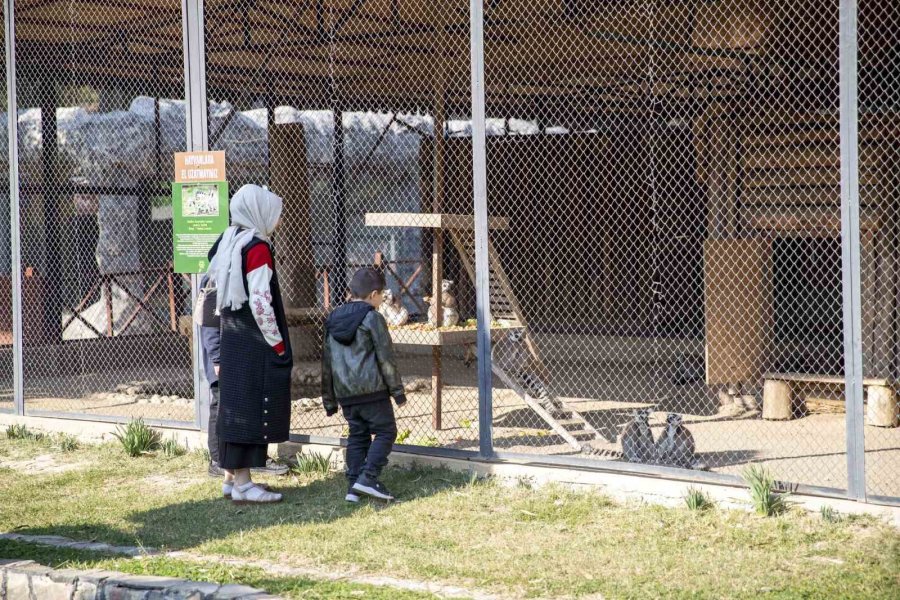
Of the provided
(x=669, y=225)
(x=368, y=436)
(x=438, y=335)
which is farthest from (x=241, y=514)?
(x=669, y=225)

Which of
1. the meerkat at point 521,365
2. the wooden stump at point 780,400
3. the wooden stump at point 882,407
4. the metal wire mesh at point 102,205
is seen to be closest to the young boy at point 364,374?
the meerkat at point 521,365

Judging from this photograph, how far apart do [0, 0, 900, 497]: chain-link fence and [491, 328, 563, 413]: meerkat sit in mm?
19

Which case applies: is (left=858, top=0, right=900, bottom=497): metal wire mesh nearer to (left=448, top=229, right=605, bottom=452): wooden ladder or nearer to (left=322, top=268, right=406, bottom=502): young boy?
(left=448, top=229, right=605, bottom=452): wooden ladder

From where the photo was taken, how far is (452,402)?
9.84m

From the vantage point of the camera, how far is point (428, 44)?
33.7 feet

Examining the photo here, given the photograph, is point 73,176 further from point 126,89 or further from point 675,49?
point 675,49

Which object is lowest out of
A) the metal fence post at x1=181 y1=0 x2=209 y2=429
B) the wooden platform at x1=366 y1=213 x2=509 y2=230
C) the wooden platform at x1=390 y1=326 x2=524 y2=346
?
the wooden platform at x1=390 y1=326 x2=524 y2=346

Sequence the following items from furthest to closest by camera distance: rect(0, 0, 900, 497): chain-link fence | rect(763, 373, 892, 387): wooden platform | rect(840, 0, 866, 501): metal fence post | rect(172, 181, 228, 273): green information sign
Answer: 1. rect(763, 373, 892, 387): wooden platform
2. rect(0, 0, 900, 497): chain-link fence
3. rect(172, 181, 228, 273): green information sign
4. rect(840, 0, 866, 501): metal fence post

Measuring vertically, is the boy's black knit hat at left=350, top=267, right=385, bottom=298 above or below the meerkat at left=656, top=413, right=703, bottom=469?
above

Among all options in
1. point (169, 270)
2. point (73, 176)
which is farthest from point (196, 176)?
point (73, 176)

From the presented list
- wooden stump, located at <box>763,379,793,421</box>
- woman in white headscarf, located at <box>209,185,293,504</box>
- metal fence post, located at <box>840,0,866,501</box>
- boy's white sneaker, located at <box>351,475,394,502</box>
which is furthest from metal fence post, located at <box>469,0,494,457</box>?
wooden stump, located at <box>763,379,793,421</box>

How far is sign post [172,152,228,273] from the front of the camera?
7.21 metres

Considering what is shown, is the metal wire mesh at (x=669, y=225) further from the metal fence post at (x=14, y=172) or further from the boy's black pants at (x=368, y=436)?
the metal fence post at (x=14, y=172)

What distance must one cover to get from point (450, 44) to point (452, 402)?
3.57 meters
